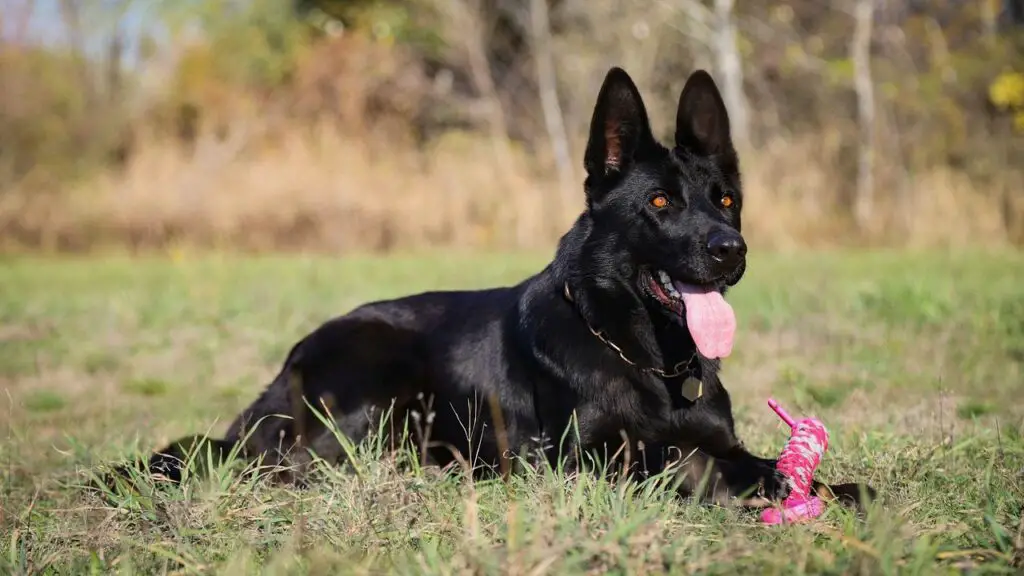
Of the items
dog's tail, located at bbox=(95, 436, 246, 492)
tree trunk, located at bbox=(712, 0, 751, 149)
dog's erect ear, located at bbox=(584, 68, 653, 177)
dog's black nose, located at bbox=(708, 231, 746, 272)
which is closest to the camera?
dog's tail, located at bbox=(95, 436, 246, 492)

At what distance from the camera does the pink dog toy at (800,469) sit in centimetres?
280

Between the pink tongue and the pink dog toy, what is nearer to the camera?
the pink dog toy

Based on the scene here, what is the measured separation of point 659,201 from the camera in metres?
3.55

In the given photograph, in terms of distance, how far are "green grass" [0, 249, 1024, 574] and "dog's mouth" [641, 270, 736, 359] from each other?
1.68 feet

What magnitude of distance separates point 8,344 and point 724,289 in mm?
6319

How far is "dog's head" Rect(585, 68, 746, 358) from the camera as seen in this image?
3.35 meters

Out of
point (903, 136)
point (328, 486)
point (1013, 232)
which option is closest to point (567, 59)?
point (903, 136)

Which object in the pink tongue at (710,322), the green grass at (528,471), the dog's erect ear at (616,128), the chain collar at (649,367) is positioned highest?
the dog's erect ear at (616,128)

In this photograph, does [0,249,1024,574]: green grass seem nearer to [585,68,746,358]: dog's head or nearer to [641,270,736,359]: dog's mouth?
[641,270,736,359]: dog's mouth

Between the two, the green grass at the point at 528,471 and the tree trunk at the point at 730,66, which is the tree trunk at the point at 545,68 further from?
the green grass at the point at 528,471

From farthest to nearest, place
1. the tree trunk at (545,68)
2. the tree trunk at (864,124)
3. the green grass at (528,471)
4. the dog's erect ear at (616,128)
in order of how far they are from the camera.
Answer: the tree trunk at (545,68) → the tree trunk at (864,124) → the dog's erect ear at (616,128) → the green grass at (528,471)

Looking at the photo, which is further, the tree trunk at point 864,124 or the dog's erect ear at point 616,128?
the tree trunk at point 864,124

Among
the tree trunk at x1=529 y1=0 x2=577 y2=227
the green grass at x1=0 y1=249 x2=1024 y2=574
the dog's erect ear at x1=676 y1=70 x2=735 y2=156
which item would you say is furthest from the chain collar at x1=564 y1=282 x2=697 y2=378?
the tree trunk at x1=529 y1=0 x2=577 y2=227

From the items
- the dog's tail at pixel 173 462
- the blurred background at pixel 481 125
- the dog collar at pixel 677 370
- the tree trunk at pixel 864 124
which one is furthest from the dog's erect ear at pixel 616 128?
the tree trunk at pixel 864 124
